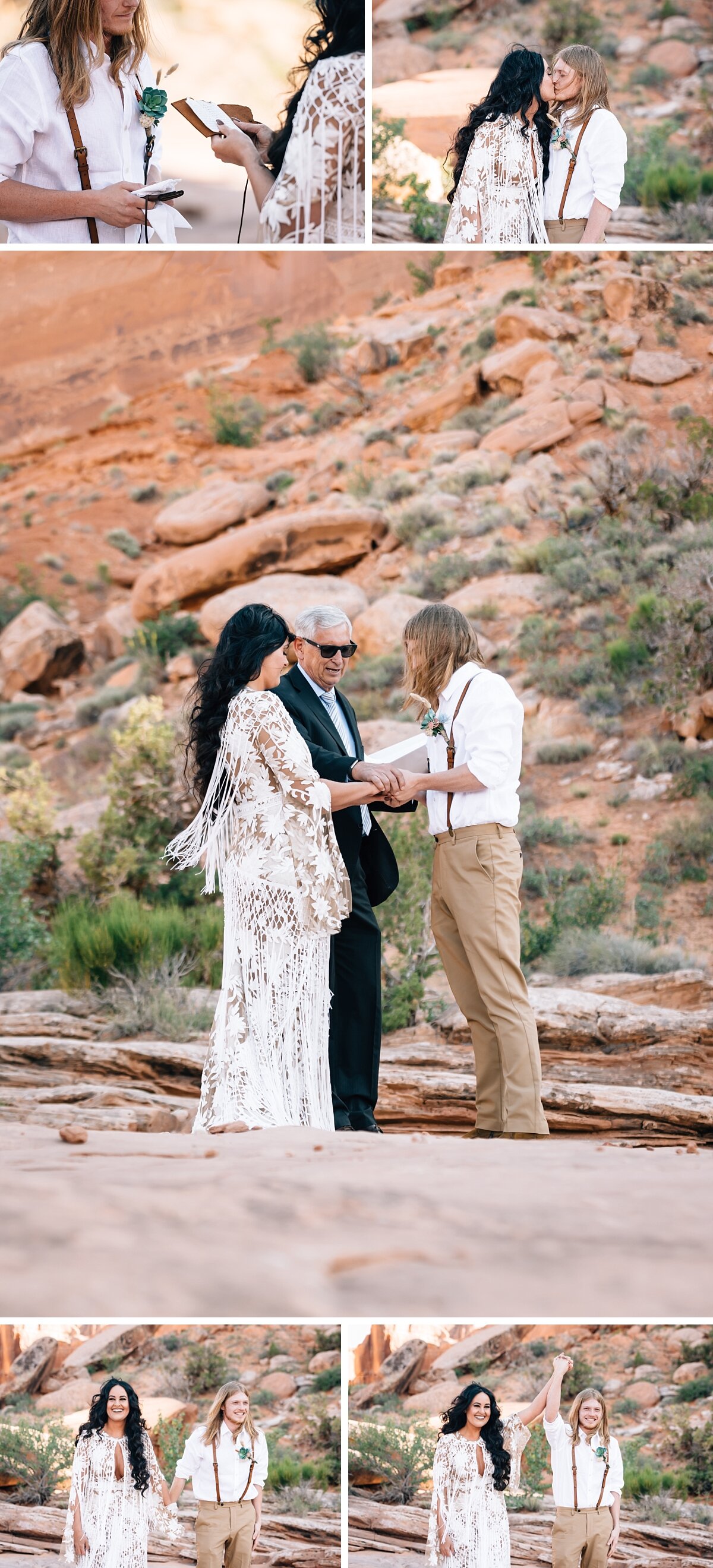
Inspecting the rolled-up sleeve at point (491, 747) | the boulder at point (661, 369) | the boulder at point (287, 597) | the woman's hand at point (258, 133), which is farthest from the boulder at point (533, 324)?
the rolled-up sleeve at point (491, 747)

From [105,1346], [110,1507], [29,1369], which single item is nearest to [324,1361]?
[105,1346]

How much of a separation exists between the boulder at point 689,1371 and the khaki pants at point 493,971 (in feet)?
19.0

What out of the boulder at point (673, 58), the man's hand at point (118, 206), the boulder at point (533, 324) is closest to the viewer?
the man's hand at point (118, 206)

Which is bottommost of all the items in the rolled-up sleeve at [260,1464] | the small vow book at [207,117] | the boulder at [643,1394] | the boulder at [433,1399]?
the boulder at [643,1394]

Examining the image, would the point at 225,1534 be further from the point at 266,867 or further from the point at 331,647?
the point at 331,647

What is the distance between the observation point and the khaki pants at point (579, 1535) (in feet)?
17.4

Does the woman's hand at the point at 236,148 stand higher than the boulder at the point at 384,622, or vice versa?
the woman's hand at the point at 236,148

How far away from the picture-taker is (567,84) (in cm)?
639

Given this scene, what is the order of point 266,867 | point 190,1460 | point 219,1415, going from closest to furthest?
1. point 266,867
2. point 190,1460
3. point 219,1415

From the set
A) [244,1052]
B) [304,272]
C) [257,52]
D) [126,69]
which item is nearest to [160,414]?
[304,272]

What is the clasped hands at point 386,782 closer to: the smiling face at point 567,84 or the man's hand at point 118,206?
the man's hand at point 118,206

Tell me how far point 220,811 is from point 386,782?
1.86 feet

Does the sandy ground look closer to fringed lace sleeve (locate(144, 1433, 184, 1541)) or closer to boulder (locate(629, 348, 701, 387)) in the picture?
fringed lace sleeve (locate(144, 1433, 184, 1541))

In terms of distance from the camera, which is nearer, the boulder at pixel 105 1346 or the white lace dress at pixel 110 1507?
the white lace dress at pixel 110 1507
